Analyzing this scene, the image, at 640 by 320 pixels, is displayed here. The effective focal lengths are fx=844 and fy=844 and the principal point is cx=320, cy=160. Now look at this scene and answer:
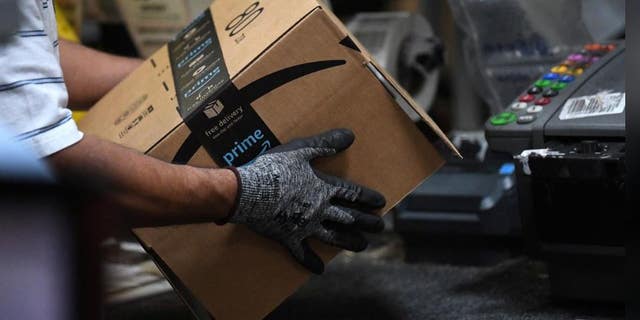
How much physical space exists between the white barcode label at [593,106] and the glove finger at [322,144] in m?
0.23

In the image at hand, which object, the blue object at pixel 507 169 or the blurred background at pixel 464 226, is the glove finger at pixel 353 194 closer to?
the blurred background at pixel 464 226

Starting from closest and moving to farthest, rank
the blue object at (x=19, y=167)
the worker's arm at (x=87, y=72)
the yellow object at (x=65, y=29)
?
1. the blue object at (x=19, y=167)
2. the worker's arm at (x=87, y=72)
3. the yellow object at (x=65, y=29)

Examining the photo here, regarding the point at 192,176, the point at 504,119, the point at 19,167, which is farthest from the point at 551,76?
the point at 19,167

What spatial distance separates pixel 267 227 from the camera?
2.74 ft

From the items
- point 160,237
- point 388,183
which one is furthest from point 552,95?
point 160,237

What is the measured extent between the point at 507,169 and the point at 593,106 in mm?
248

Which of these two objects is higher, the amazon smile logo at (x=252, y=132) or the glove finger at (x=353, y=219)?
the amazon smile logo at (x=252, y=132)

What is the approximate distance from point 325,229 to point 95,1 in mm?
977

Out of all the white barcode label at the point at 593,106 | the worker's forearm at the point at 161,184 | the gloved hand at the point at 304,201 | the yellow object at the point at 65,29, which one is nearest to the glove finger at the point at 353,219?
the gloved hand at the point at 304,201

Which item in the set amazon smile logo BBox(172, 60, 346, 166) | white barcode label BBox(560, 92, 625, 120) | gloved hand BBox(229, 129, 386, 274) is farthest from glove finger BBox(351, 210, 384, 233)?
white barcode label BBox(560, 92, 625, 120)

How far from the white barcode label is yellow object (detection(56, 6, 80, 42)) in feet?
2.86

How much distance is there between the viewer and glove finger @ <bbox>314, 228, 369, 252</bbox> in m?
0.86

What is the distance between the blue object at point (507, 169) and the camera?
109cm

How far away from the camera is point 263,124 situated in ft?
2.78
